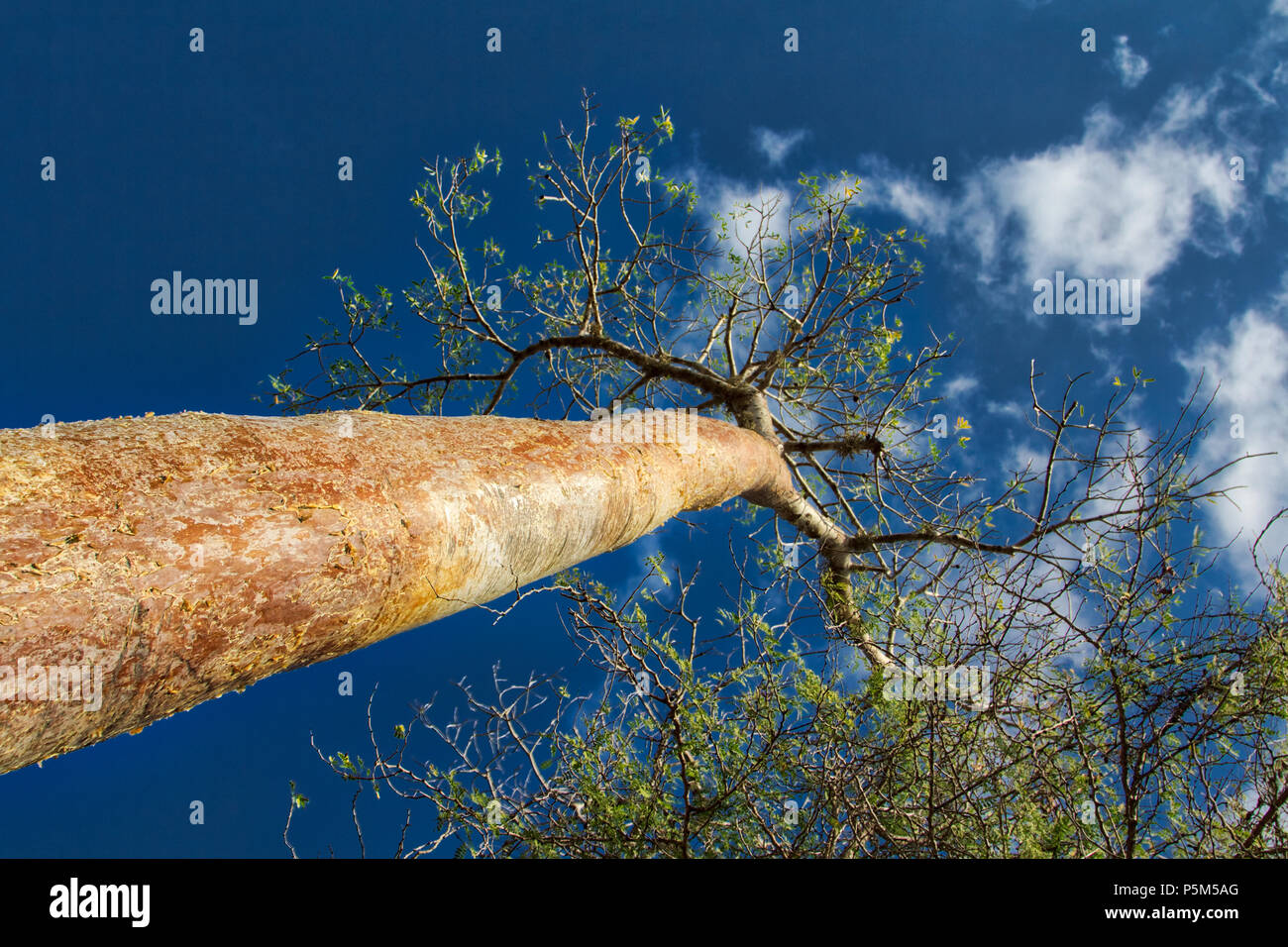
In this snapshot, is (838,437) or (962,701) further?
(838,437)

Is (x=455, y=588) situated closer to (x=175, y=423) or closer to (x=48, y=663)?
(x=175, y=423)

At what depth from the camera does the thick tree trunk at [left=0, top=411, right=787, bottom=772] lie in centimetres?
103

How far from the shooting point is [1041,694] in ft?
10.2

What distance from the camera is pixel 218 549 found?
1.21 meters

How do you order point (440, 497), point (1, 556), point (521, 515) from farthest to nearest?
1. point (521, 515)
2. point (440, 497)
3. point (1, 556)

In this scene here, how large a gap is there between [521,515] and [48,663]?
113cm

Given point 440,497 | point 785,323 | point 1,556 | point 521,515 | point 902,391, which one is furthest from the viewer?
point 785,323

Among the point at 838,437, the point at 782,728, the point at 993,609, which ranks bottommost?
the point at 782,728

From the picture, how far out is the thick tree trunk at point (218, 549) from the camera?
103cm

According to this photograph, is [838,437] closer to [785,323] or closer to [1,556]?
[785,323]

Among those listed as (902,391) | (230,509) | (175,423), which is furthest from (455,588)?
(902,391)

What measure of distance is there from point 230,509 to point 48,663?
0.37 metres

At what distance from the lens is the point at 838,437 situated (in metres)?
5.54

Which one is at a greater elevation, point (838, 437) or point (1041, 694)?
point (838, 437)
